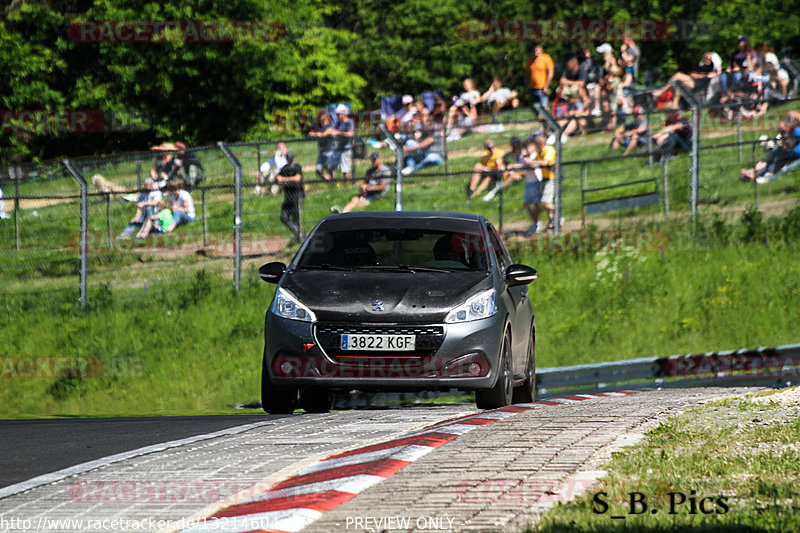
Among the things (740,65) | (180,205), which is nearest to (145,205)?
(180,205)

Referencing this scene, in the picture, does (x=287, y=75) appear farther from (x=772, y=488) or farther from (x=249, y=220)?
(x=772, y=488)

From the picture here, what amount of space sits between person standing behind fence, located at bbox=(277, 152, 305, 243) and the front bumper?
1069 centimetres

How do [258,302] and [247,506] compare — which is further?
[258,302]

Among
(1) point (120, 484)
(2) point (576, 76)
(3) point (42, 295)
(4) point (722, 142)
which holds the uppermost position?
(2) point (576, 76)

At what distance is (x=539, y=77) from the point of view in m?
24.7

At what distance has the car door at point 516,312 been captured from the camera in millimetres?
11156

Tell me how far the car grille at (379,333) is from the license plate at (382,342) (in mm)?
27

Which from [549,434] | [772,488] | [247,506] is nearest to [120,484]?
[247,506]

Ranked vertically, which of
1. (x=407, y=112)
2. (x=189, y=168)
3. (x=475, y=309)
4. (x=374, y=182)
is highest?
(x=407, y=112)

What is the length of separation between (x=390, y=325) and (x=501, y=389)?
1.19 metres

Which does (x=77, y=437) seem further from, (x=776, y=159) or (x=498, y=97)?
(x=498, y=97)

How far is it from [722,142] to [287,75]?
22.3 m

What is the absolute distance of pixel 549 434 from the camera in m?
8.05

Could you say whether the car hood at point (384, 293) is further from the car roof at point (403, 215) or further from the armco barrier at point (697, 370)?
the armco barrier at point (697, 370)
